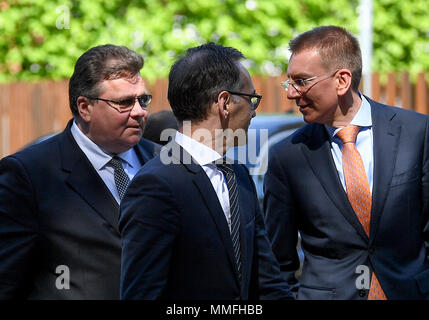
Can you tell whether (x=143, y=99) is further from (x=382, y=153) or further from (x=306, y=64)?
(x=382, y=153)

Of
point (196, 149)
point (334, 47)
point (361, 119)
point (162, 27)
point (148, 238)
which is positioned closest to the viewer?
point (148, 238)

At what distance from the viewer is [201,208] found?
2676 millimetres

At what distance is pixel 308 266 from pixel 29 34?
12035 mm

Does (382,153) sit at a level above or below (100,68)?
below

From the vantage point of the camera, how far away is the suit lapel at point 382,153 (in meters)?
3.56

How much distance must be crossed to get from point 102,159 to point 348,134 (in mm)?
1213

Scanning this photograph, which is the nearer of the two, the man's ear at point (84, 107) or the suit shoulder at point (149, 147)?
the man's ear at point (84, 107)

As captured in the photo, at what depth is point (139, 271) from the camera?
2.55 metres

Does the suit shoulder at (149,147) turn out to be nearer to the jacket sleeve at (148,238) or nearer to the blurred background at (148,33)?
the jacket sleeve at (148,238)

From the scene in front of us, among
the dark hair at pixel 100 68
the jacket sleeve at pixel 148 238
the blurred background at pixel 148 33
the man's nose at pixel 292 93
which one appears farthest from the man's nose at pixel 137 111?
the blurred background at pixel 148 33

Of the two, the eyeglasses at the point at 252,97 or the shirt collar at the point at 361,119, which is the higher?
the eyeglasses at the point at 252,97

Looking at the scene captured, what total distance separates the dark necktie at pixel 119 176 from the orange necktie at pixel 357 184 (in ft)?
3.49

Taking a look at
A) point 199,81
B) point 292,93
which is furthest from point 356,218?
point 199,81
